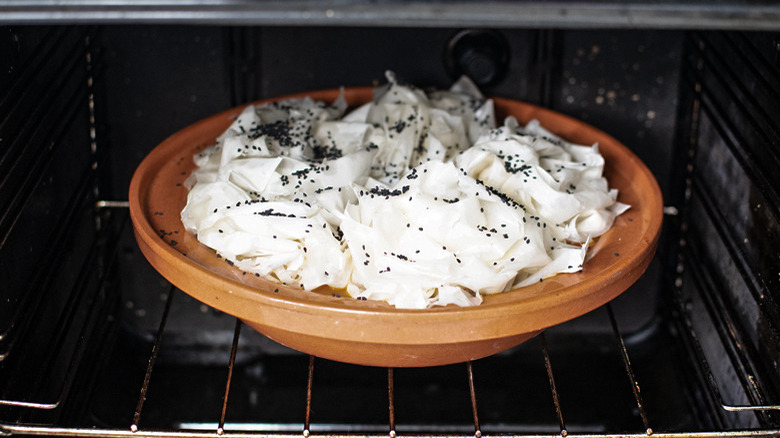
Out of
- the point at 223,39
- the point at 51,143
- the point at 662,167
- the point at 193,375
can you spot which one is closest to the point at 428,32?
the point at 223,39

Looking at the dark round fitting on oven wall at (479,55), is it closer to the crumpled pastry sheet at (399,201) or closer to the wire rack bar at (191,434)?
the crumpled pastry sheet at (399,201)

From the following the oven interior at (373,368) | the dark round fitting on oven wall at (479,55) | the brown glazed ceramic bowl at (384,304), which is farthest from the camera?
the dark round fitting on oven wall at (479,55)

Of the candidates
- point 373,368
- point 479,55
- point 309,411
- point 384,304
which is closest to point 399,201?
point 384,304

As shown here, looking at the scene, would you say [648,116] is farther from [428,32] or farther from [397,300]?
[397,300]

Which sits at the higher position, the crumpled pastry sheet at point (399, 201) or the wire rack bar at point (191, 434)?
the crumpled pastry sheet at point (399, 201)

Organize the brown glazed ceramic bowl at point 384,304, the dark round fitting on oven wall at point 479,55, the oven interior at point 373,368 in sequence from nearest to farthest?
1. the brown glazed ceramic bowl at point 384,304
2. the oven interior at point 373,368
3. the dark round fitting on oven wall at point 479,55

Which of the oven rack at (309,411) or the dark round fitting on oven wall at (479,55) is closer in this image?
the oven rack at (309,411)

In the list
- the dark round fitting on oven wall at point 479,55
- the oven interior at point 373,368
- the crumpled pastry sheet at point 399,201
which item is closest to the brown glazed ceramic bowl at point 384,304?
the crumpled pastry sheet at point 399,201

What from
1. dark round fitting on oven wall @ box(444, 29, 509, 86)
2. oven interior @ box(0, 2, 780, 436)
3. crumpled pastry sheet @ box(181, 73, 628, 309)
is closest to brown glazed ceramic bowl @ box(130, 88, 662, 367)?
crumpled pastry sheet @ box(181, 73, 628, 309)
